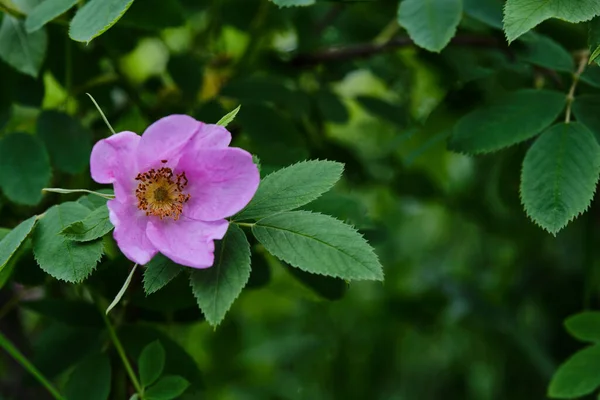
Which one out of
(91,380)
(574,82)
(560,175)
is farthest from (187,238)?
(574,82)

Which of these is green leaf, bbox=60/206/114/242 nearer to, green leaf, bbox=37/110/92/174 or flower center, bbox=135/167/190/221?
flower center, bbox=135/167/190/221

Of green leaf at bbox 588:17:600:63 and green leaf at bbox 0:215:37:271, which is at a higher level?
green leaf at bbox 588:17:600:63

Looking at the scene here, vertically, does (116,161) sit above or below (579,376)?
above

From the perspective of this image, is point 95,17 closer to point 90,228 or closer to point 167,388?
point 90,228

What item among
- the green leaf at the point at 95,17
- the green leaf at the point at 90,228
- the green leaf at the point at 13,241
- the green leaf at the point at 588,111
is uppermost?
the green leaf at the point at 95,17

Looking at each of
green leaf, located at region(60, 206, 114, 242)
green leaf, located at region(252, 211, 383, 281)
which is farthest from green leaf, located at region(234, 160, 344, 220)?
green leaf, located at region(60, 206, 114, 242)

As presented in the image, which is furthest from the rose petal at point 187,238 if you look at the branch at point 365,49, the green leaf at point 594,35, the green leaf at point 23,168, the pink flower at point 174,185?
the branch at point 365,49

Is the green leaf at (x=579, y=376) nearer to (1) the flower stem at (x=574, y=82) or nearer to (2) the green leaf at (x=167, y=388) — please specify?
(1) the flower stem at (x=574, y=82)
